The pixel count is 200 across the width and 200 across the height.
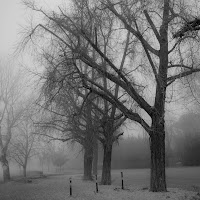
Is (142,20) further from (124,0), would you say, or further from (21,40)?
(21,40)

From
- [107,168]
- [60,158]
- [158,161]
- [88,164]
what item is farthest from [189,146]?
[158,161]

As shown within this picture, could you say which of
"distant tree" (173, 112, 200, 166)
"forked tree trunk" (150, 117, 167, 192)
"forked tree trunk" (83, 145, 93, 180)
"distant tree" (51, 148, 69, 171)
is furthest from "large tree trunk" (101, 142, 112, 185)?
"distant tree" (51, 148, 69, 171)

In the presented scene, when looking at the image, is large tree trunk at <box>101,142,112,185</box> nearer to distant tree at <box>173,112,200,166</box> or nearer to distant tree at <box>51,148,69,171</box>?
distant tree at <box>173,112,200,166</box>

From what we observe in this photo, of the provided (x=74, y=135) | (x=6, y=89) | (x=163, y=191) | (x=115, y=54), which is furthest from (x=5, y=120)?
(x=163, y=191)

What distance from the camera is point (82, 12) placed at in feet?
43.3

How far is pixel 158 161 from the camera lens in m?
14.2

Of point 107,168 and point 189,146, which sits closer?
point 107,168

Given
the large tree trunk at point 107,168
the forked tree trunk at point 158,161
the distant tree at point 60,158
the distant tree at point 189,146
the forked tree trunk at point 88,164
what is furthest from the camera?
the distant tree at point 60,158

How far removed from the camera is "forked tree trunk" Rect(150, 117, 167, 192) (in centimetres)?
1414

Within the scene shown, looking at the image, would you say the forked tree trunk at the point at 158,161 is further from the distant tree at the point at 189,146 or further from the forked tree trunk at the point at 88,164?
the distant tree at the point at 189,146

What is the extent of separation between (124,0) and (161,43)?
345cm

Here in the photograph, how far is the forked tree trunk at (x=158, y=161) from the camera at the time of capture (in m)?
14.1

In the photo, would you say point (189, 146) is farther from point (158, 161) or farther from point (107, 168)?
point (158, 161)

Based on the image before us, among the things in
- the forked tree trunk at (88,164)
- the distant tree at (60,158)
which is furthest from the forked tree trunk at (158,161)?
the distant tree at (60,158)
